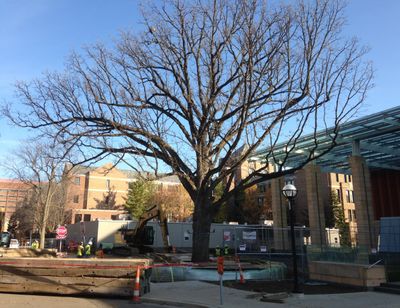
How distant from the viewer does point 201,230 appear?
890 inches

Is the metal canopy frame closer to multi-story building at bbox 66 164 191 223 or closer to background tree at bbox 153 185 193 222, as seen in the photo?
background tree at bbox 153 185 193 222

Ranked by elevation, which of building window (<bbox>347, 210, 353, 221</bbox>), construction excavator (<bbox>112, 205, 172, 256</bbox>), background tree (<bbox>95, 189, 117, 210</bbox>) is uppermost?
background tree (<bbox>95, 189, 117, 210</bbox>)

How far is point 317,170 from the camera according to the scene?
4053cm

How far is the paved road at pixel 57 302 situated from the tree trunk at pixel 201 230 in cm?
952

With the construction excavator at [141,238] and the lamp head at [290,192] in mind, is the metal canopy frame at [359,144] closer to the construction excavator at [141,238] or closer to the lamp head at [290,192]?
the lamp head at [290,192]

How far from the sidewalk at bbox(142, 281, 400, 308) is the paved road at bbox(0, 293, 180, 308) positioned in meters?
0.86

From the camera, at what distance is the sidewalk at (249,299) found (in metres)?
11.7

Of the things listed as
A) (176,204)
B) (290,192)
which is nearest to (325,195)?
(176,204)

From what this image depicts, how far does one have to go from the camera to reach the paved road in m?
11.6

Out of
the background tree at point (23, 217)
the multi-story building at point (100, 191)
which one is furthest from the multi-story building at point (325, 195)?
the background tree at point (23, 217)

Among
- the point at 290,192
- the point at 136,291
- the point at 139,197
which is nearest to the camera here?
the point at 136,291

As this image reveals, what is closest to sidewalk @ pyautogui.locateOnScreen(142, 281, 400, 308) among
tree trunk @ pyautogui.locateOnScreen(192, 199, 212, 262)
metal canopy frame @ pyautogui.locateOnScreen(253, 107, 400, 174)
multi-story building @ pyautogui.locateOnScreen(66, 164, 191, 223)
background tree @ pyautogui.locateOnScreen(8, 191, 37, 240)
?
tree trunk @ pyautogui.locateOnScreen(192, 199, 212, 262)

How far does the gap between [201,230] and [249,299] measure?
9.90 m

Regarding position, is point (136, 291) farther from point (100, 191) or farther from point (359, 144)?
point (100, 191)
